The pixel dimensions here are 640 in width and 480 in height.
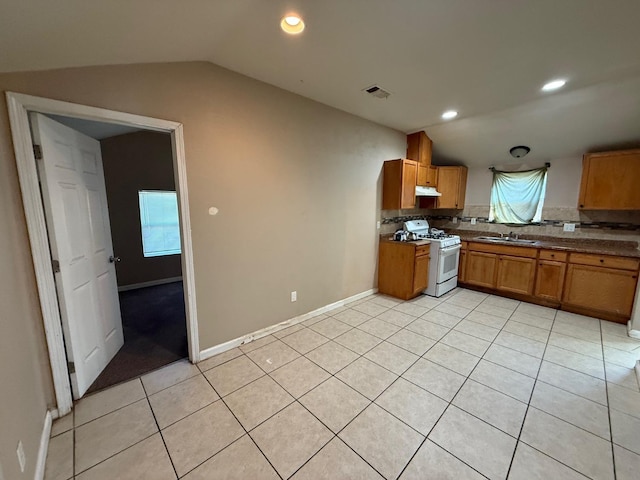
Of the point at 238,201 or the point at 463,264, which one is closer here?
the point at 238,201

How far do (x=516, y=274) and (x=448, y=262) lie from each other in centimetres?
95

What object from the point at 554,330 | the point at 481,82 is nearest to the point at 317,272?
the point at 481,82

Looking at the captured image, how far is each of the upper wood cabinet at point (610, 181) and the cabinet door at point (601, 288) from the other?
845 millimetres

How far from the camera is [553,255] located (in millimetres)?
3605

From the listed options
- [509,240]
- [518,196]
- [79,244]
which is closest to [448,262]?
[509,240]

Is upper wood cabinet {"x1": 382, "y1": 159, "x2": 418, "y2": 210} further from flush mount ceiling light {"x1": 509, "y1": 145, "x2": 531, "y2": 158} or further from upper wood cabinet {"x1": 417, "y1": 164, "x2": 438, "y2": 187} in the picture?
flush mount ceiling light {"x1": 509, "y1": 145, "x2": 531, "y2": 158}

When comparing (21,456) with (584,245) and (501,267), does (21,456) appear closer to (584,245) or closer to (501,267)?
(501,267)

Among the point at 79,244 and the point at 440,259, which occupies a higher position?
the point at 79,244

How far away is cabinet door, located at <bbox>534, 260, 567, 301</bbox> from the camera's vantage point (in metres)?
3.56

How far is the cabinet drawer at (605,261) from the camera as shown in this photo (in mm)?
3078

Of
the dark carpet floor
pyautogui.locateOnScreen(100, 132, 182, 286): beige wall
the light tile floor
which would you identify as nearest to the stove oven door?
the light tile floor

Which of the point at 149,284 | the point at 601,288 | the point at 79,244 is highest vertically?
the point at 79,244

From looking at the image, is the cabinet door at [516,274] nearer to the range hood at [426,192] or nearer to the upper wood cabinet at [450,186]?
the upper wood cabinet at [450,186]

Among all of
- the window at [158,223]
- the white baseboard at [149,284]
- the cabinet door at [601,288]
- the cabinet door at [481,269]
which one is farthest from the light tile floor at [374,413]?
the window at [158,223]
